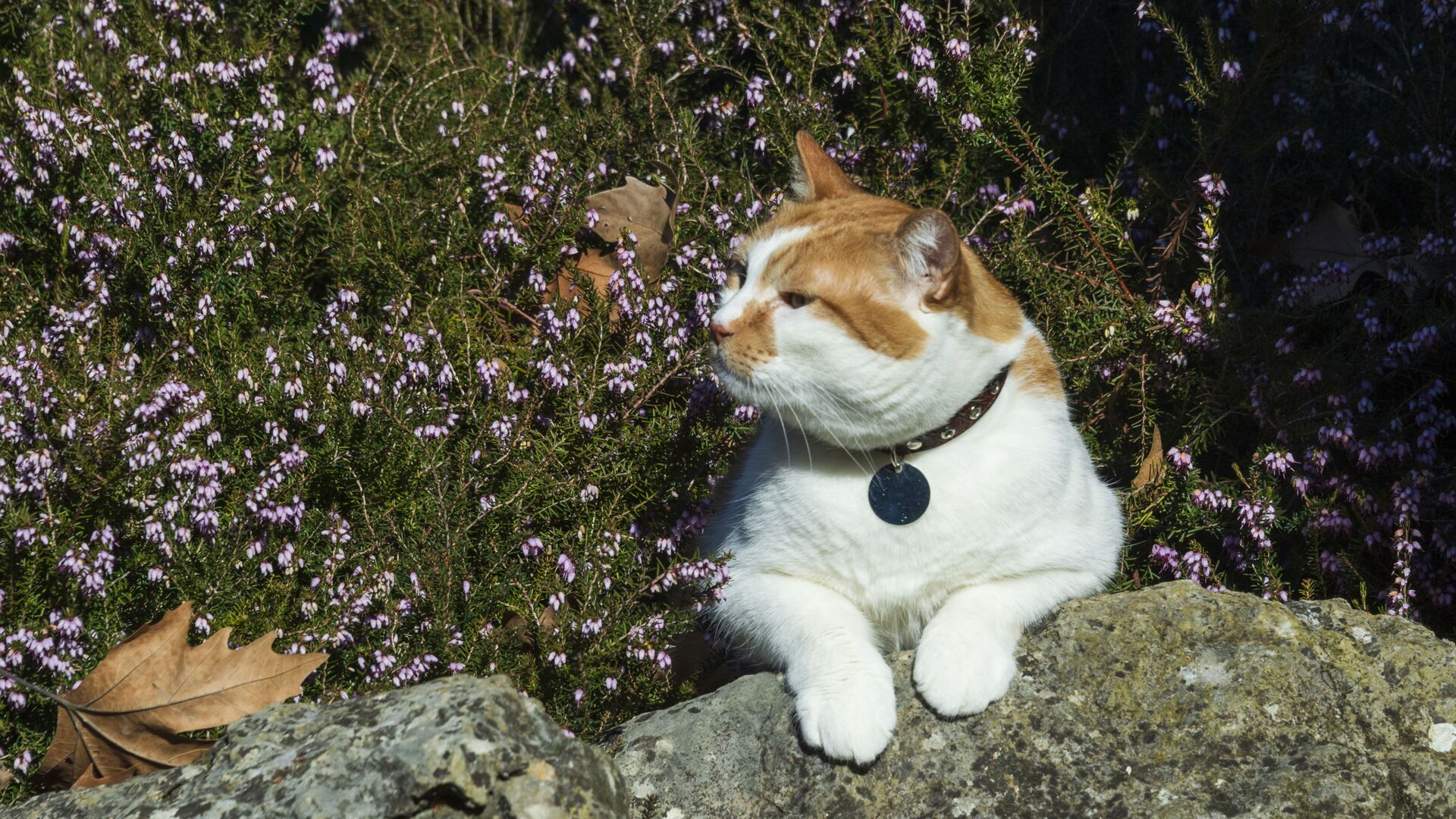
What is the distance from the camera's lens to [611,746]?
2064 millimetres

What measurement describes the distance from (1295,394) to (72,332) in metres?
3.04

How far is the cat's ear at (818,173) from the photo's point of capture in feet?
8.61

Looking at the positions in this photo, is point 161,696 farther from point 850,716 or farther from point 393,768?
point 850,716

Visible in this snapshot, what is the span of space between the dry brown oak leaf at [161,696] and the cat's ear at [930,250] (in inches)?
51.7

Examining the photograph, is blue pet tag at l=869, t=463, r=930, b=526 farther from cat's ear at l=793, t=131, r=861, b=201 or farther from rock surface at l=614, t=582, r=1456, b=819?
cat's ear at l=793, t=131, r=861, b=201

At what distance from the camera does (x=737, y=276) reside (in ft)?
8.42

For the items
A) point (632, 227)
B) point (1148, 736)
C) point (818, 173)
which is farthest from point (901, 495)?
point (632, 227)

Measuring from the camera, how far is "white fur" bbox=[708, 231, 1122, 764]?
2.11m

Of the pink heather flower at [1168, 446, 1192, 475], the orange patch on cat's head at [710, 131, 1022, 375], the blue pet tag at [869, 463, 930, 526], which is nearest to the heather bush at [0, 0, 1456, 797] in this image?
the pink heather flower at [1168, 446, 1192, 475]

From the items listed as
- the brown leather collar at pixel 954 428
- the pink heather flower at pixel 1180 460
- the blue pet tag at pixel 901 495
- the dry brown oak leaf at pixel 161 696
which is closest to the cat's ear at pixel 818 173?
the brown leather collar at pixel 954 428

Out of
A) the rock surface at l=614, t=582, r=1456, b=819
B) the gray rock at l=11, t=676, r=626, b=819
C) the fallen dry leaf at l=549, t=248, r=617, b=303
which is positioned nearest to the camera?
the gray rock at l=11, t=676, r=626, b=819

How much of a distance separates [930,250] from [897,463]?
0.44 m

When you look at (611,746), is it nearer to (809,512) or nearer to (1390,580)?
(809,512)

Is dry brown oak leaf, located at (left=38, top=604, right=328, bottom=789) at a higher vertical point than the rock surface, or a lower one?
higher
